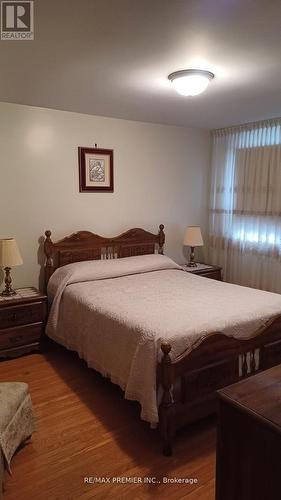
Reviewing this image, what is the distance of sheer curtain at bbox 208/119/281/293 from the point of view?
4.02 m

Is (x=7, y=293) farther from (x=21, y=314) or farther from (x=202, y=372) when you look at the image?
(x=202, y=372)

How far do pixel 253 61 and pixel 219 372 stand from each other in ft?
6.79

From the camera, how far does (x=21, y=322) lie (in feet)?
10.4

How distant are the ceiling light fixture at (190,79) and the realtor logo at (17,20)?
1031 mm

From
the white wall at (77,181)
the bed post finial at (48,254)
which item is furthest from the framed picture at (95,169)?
the bed post finial at (48,254)

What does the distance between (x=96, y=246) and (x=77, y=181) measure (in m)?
0.76

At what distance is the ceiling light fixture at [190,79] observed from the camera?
2381mm

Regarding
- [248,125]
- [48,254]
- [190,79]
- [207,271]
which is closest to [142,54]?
[190,79]

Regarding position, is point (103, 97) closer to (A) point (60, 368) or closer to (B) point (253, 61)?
(B) point (253, 61)

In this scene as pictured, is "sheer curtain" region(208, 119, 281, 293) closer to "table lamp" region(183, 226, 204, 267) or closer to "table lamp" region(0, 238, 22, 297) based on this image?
"table lamp" region(183, 226, 204, 267)

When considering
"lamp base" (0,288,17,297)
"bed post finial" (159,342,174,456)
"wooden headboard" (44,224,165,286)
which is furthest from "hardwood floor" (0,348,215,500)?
"wooden headboard" (44,224,165,286)

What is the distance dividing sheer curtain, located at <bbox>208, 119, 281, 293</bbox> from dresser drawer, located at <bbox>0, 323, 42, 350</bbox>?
105 inches

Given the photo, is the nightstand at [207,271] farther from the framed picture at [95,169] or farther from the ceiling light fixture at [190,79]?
the ceiling light fixture at [190,79]

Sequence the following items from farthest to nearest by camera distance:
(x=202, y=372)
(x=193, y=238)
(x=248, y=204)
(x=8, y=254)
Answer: (x=193, y=238) → (x=248, y=204) → (x=8, y=254) → (x=202, y=372)
